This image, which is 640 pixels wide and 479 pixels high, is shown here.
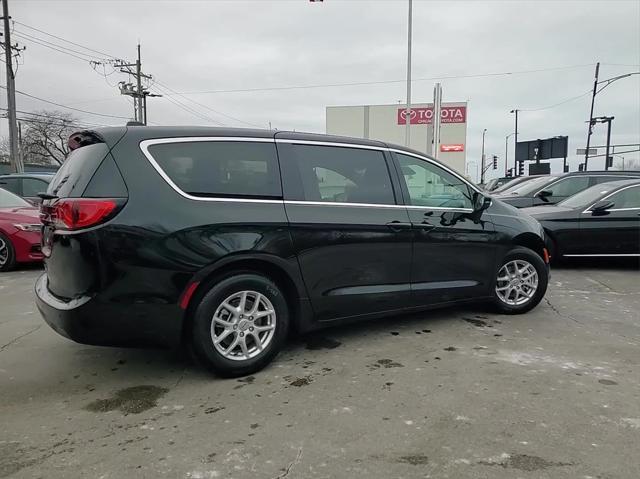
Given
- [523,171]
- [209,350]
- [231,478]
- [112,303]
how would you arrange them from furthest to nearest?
[523,171] → [209,350] → [112,303] → [231,478]

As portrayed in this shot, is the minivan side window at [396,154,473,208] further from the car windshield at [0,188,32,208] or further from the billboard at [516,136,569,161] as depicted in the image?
the billboard at [516,136,569,161]

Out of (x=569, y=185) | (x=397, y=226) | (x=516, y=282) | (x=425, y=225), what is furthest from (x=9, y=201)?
(x=569, y=185)

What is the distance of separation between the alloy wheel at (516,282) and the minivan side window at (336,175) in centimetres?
169

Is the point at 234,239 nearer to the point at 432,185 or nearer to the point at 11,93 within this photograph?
the point at 432,185

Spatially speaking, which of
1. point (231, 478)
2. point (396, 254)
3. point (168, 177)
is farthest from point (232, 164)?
point (231, 478)

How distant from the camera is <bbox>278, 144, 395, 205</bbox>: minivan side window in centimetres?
387

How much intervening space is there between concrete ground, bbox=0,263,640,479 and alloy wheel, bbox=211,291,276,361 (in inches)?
8.5

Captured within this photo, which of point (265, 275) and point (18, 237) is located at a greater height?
point (265, 275)

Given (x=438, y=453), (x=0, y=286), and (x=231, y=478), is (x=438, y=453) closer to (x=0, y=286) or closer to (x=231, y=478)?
(x=231, y=478)

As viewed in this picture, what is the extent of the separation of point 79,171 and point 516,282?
13.7ft

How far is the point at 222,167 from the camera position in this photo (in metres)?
3.58

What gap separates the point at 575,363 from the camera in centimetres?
384

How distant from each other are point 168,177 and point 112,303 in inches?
34.7

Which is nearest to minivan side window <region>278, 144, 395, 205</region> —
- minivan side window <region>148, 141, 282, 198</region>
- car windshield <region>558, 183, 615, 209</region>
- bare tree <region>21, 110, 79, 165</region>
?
minivan side window <region>148, 141, 282, 198</region>
